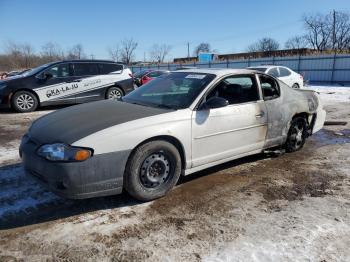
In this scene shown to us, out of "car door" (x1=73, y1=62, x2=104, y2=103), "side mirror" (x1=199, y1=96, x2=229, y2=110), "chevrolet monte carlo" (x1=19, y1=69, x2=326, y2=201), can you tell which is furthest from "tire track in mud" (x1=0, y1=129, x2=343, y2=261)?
"car door" (x1=73, y1=62, x2=104, y2=103)

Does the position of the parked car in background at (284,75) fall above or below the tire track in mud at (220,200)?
above

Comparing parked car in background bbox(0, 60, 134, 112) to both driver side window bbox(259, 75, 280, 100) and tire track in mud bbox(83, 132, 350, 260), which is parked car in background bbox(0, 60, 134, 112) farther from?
tire track in mud bbox(83, 132, 350, 260)

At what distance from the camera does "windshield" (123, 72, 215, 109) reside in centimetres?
447

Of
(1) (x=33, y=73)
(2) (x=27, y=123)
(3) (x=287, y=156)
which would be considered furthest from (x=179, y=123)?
(1) (x=33, y=73)

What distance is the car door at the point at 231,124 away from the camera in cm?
434

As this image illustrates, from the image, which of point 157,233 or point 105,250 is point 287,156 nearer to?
point 157,233

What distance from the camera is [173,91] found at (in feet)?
15.6

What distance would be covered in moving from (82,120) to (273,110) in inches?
114

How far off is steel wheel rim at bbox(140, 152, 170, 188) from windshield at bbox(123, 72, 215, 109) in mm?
718

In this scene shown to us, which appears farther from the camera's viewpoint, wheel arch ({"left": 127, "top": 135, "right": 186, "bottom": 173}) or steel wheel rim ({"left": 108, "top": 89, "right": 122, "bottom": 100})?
steel wheel rim ({"left": 108, "top": 89, "right": 122, "bottom": 100})

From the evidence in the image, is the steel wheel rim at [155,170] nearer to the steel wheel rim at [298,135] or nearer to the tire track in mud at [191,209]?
the tire track in mud at [191,209]

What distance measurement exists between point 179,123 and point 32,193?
198cm

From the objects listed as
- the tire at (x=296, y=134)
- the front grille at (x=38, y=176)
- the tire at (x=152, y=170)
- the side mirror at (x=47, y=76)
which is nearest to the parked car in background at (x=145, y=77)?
the side mirror at (x=47, y=76)

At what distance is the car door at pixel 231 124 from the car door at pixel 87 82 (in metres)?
7.54
